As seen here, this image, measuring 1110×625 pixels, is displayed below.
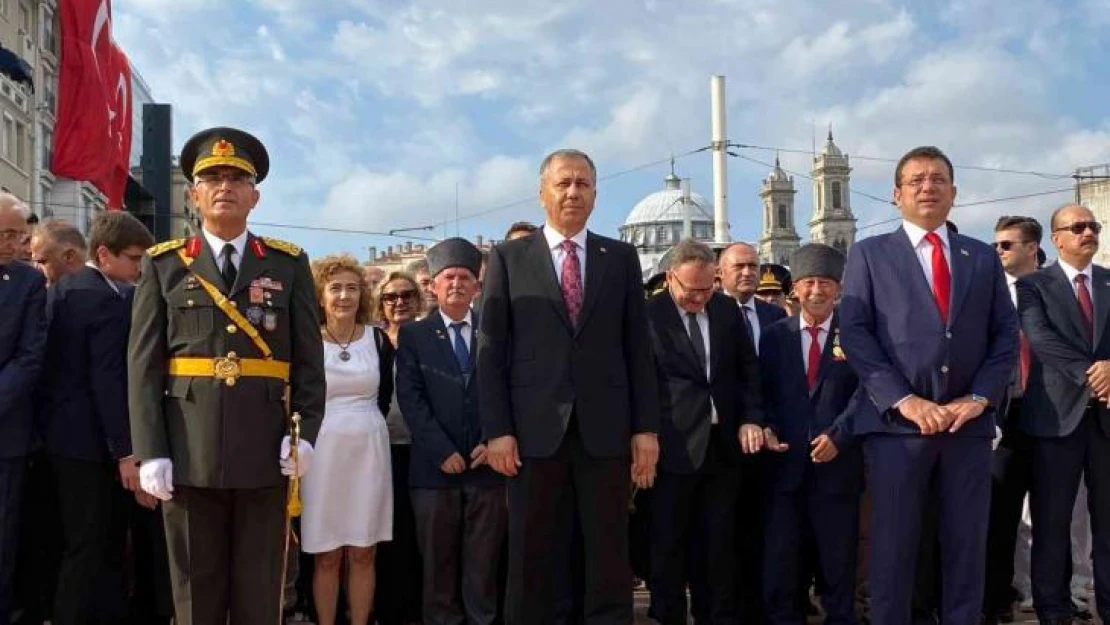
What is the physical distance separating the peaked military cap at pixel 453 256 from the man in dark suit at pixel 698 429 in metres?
1.04

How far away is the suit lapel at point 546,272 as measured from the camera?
4.95 m

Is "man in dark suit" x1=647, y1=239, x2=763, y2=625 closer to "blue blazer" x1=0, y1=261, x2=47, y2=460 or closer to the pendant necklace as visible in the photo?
the pendant necklace

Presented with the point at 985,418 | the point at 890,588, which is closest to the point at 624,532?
the point at 890,588

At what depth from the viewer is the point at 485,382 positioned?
16.1 feet

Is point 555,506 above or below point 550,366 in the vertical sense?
below

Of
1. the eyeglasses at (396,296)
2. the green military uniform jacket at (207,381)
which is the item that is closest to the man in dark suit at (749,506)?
the eyeglasses at (396,296)

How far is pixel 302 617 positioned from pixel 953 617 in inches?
153

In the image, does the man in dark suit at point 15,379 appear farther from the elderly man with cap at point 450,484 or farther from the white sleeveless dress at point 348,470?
the elderly man with cap at point 450,484

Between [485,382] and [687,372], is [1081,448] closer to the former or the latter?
[687,372]

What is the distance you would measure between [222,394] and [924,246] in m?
3.14

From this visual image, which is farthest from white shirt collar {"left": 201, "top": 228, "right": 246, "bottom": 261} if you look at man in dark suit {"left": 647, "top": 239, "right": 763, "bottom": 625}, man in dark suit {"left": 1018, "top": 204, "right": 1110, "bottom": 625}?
man in dark suit {"left": 1018, "top": 204, "right": 1110, "bottom": 625}

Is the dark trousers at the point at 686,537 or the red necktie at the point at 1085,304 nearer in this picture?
the red necktie at the point at 1085,304

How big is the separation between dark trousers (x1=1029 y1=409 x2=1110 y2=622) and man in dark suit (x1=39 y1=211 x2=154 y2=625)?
461 centimetres

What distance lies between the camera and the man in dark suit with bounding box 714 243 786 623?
647cm
